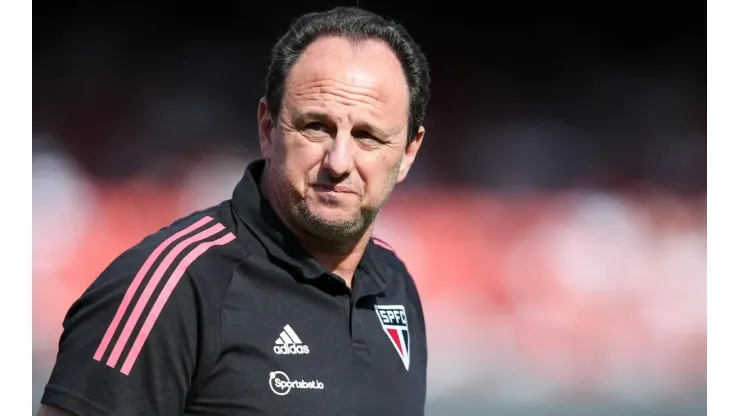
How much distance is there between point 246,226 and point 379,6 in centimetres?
326

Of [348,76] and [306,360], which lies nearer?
[306,360]

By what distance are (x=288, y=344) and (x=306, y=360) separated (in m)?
0.05

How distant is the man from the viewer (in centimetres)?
150

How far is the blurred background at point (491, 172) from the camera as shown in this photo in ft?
15.0

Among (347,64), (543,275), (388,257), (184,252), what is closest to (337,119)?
(347,64)

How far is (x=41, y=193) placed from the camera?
4.40 m

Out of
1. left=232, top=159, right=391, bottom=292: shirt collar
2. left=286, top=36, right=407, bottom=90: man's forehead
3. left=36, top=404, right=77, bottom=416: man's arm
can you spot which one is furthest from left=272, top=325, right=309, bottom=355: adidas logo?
left=286, top=36, right=407, bottom=90: man's forehead

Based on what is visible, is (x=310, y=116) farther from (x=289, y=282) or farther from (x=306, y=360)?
(x=306, y=360)

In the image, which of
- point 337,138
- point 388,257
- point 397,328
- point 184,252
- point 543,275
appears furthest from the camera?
point 543,275

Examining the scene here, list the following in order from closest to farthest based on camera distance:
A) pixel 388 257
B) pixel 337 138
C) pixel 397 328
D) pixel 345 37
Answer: pixel 337 138 → pixel 345 37 → pixel 397 328 → pixel 388 257

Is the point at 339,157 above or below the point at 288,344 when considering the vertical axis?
above

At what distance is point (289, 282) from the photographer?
174 centimetres
